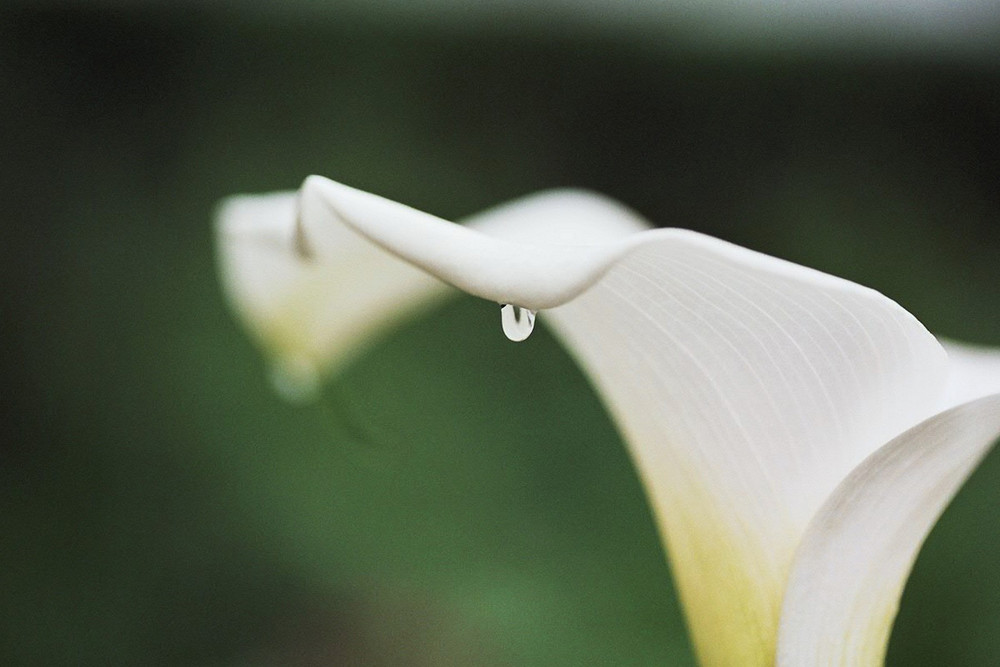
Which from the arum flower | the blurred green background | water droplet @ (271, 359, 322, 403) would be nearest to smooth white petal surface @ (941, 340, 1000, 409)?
the arum flower

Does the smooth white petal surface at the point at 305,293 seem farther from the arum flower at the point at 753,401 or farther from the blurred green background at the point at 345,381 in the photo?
the blurred green background at the point at 345,381

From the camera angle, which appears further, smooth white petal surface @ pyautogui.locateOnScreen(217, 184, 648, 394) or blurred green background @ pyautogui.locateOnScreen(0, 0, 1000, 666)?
blurred green background @ pyautogui.locateOnScreen(0, 0, 1000, 666)

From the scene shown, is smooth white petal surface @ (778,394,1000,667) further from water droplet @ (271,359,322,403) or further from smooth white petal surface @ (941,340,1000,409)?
water droplet @ (271,359,322,403)

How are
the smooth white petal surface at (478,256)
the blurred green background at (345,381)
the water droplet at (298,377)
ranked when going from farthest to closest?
1. the blurred green background at (345,381)
2. the water droplet at (298,377)
3. the smooth white petal surface at (478,256)

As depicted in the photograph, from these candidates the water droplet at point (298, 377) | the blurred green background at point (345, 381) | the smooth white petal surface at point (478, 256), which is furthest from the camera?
the blurred green background at point (345, 381)

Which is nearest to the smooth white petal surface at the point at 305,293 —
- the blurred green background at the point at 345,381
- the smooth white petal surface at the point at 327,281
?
the smooth white petal surface at the point at 327,281

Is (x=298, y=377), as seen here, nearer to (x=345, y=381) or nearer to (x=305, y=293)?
(x=305, y=293)
